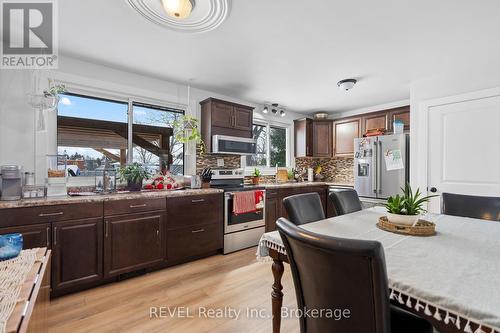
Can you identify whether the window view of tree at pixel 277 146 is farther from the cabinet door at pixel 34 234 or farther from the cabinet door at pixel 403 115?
the cabinet door at pixel 34 234

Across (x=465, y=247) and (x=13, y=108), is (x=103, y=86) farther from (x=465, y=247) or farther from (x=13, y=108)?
(x=465, y=247)

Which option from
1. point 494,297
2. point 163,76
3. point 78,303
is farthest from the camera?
point 163,76

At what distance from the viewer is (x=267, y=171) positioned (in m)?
4.67

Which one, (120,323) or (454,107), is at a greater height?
(454,107)

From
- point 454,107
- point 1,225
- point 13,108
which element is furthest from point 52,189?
point 454,107

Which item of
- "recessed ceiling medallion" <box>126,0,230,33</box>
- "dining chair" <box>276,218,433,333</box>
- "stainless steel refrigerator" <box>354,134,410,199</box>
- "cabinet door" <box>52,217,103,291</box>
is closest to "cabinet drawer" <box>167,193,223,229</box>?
"cabinet door" <box>52,217,103,291</box>

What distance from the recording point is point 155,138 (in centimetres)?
336

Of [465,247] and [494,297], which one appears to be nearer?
[494,297]

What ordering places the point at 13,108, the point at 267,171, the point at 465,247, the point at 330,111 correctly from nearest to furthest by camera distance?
1. the point at 465,247
2. the point at 13,108
3. the point at 267,171
4. the point at 330,111

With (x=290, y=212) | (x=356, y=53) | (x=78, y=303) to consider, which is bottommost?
(x=78, y=303)

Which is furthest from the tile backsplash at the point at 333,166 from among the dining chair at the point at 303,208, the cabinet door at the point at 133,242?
the cabinet door at the point at 133,242

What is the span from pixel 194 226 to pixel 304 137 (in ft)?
9.92

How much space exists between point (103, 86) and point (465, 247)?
359 centimetres

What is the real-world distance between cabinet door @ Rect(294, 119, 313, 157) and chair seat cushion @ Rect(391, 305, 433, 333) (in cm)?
398
